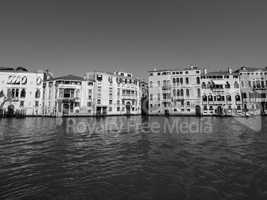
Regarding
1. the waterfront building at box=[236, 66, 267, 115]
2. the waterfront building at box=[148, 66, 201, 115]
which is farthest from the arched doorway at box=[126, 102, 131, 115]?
the waterfront building at box=[236, 66, 267, 115]

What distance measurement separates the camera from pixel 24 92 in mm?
45906

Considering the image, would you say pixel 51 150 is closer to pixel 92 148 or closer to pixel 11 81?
pixel 92 148

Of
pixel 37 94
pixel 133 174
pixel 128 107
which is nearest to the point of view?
pixel 133 174

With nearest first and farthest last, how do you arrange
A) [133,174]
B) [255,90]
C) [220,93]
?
[133,174]
[220,93]
[255,90]

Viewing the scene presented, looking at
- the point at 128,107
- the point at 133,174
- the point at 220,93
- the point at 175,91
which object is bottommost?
the point at 133,174

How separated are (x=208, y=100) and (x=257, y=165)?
4661 cm

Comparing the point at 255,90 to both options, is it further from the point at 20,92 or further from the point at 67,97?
the point at 20,92

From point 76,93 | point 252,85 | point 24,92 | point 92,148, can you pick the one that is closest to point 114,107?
point 76,93

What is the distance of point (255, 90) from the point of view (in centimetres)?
5069

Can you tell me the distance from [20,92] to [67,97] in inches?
529

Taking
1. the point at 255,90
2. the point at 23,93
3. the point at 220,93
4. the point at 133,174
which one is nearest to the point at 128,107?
the point at 220,93

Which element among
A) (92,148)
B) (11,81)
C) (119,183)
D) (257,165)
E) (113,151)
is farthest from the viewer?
(11,81)

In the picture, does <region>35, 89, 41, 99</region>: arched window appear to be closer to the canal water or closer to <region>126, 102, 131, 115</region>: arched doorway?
<region>126, 102, 131, 115</region>: arched doorway

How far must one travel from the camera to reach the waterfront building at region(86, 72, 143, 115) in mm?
50156
